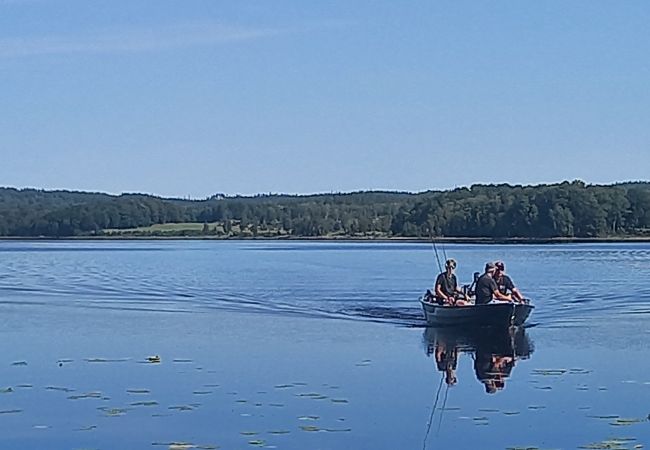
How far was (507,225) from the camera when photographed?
117250 mm

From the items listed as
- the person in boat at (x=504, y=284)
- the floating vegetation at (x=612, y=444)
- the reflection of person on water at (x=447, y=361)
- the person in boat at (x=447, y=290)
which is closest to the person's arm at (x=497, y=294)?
the person in boat at (x=504, y=284)

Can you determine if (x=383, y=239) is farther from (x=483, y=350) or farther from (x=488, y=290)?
(x=483, y=350)

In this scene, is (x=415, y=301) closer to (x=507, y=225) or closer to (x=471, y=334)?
A: (x=471, y=334)

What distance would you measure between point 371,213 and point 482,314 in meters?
119

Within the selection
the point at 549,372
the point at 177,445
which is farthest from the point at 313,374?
the point at 177,445

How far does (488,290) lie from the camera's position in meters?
26.3

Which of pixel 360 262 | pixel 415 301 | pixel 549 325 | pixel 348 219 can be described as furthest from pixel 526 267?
pixel 348 219

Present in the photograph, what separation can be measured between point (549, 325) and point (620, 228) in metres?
92.9

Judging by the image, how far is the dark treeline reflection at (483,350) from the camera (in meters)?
18.9

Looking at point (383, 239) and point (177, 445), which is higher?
point (383, 239)

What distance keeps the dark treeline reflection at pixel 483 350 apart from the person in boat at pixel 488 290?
0.64m

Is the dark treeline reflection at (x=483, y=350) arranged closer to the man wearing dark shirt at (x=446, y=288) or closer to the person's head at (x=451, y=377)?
the person's head at (x=451, y=377)

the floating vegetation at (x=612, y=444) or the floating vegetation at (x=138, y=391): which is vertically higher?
the floating vegetation at (x=138, y=391)

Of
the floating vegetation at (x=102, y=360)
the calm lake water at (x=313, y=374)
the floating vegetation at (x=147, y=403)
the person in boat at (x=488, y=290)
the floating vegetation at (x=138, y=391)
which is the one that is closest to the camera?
the calm lake water at (x=313, y=374)
